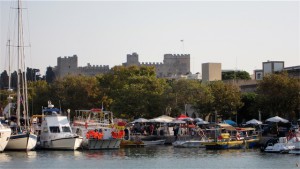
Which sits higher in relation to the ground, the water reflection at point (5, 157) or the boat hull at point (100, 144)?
the boat hull at point (100, 144)

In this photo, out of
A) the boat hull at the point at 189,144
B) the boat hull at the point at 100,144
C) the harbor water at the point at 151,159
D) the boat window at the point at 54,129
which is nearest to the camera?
the harbor water at the point at 151,159

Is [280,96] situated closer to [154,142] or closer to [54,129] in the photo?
[154,142]

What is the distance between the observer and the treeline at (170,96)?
96.9 meters

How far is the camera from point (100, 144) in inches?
3295

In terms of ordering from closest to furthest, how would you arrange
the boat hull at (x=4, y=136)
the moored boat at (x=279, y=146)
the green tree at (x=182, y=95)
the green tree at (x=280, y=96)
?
the moored boat at (x=279, y=146) < the boat hull at (x=4, y=136) < the green tree at (x=280, y=96) < the green tree at (x=182, y=95)

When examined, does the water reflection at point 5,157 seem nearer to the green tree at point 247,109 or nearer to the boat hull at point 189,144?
the boat hull at point 189,144

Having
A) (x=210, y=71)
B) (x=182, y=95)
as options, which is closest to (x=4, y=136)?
(x=182, y=95)

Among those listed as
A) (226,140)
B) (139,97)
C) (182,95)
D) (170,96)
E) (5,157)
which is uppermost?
(182,95)

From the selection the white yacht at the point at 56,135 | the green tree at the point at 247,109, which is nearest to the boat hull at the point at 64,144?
the white yacht at the point at 56,135

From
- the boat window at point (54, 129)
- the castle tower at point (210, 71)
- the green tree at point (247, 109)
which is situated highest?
the castle tower at point (210, 71)

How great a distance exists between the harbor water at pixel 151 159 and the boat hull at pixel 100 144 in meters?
1.83

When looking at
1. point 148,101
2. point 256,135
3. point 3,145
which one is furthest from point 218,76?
point 3,145

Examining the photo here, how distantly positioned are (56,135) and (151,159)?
14.0 metres

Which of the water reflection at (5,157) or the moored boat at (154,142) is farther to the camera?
the moored boat at (154,142)
